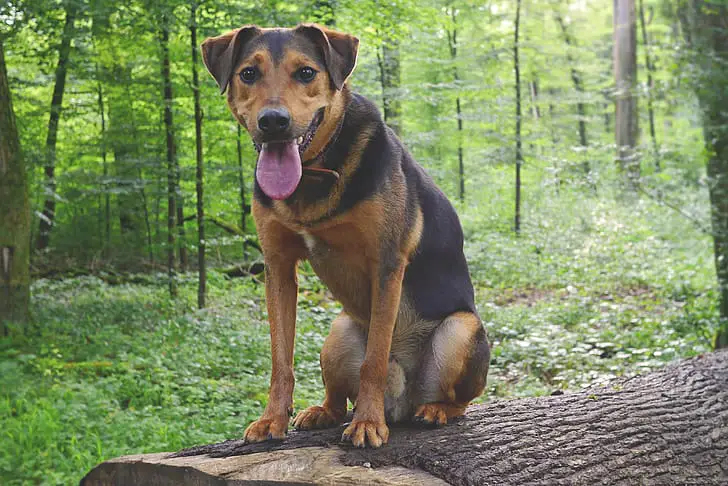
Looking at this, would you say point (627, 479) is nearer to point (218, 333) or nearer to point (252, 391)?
point (252, 391)

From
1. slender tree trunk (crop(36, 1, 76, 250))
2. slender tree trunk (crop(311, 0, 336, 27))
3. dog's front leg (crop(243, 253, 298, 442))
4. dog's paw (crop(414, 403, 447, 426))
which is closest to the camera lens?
dog's front leg (crop(243, 253, 298, 442))

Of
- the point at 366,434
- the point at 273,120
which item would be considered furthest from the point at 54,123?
the point at 366,434

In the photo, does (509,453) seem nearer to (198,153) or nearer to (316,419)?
(316,419)

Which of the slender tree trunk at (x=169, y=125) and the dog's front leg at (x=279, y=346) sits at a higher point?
the slender tree trunk at (x=169, y=125)

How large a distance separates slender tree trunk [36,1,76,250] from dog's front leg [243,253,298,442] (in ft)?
19.0

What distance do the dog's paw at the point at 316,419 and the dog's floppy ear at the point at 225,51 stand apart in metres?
1.69

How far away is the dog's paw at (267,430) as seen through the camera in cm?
309

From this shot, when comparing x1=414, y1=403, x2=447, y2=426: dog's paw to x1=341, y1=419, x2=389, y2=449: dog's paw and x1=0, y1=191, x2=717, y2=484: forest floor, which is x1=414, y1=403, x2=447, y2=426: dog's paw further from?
x1=0, y1=191, x2=717, y2=484: forest floor

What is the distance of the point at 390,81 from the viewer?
14.6 meters

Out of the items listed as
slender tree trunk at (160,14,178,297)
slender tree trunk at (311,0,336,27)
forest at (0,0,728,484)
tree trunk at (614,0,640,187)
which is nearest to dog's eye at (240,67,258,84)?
forest at (0,0,728,484)

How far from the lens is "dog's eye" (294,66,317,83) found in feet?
9.47

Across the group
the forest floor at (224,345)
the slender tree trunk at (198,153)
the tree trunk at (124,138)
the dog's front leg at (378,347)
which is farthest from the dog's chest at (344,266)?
the tree trunk at (124,138)

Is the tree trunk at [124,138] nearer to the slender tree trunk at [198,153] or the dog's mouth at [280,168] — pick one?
the slender tree trunk at [198,153]

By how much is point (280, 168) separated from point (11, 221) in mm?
6108
